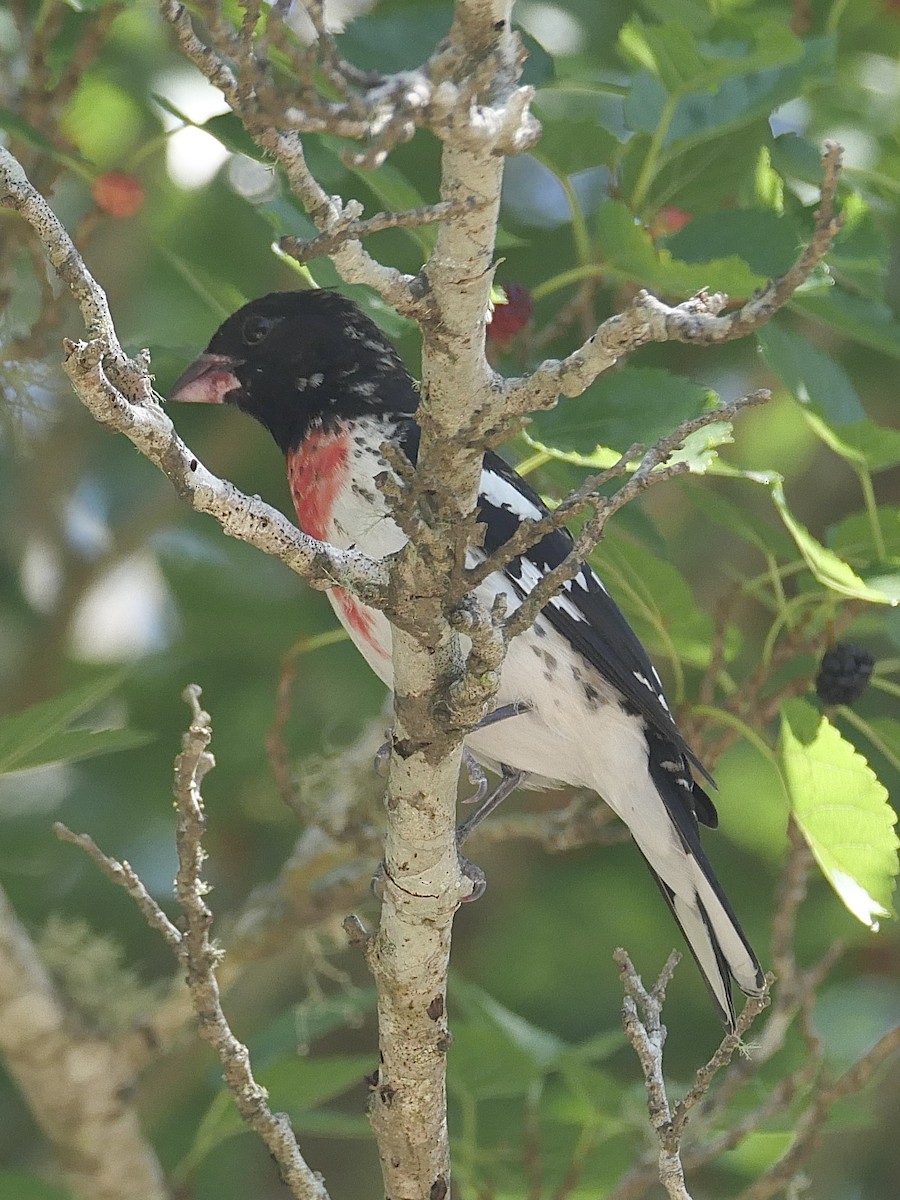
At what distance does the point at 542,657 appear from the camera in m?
2.67

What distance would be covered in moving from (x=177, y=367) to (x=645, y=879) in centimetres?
209

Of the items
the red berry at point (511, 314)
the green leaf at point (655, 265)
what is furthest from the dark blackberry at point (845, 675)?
the red berry at point (511, 314)

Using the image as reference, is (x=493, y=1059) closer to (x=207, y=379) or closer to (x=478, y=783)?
(x=478, y=783)

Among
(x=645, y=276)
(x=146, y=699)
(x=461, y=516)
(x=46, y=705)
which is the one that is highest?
(x=146, y=699)

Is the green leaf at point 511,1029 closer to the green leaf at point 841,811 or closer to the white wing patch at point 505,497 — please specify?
the green leaf at point 841,811

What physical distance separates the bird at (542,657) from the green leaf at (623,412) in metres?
0.18

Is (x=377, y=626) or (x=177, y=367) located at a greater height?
(x=177, y=367)

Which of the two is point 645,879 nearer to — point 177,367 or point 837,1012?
point 837,1012

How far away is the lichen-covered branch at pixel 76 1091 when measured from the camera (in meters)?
2.87

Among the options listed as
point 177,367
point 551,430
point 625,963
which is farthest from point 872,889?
point 177,367

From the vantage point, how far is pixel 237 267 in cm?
411

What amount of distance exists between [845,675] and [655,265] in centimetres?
77

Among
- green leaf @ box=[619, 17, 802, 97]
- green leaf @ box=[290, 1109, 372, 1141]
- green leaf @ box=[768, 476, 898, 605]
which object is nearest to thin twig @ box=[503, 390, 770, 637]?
green leaf @ box=[768, 476, 898, 605]

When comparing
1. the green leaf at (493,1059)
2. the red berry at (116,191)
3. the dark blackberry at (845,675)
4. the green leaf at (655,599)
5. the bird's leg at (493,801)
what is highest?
the red berry at (116,191)
